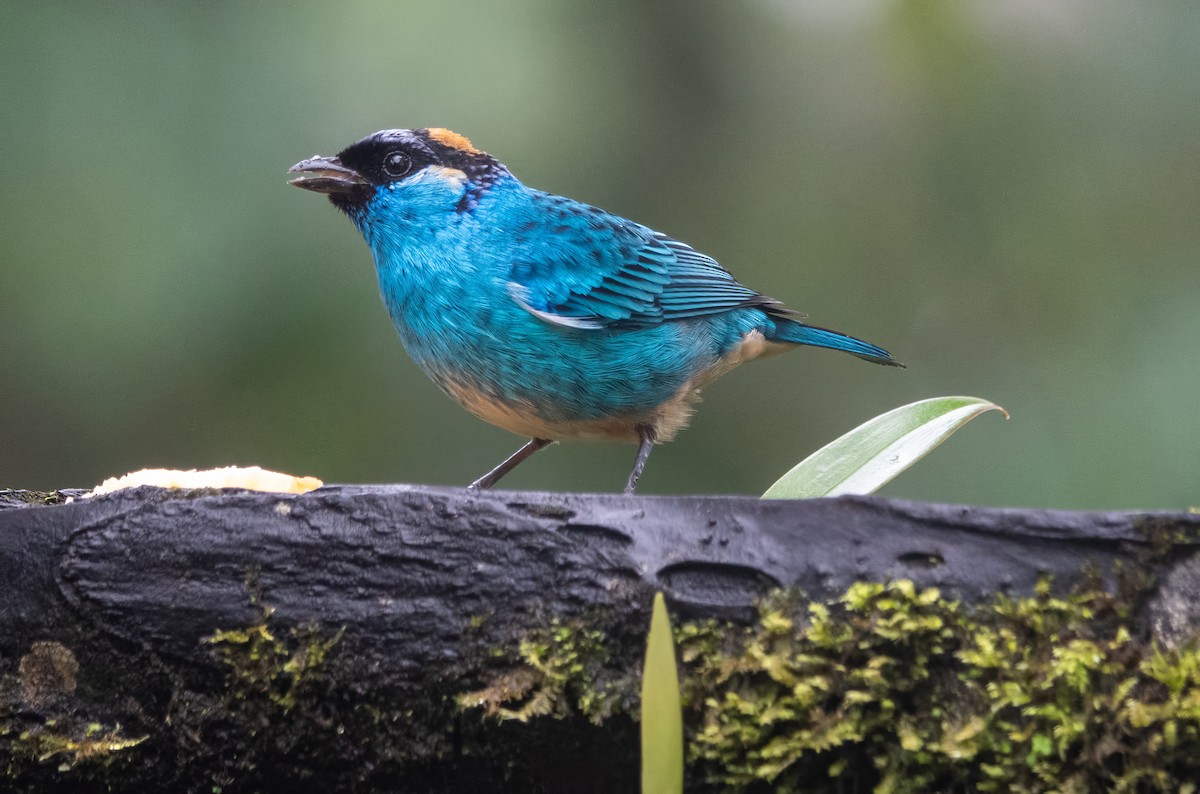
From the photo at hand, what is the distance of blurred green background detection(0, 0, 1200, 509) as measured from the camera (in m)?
4.96

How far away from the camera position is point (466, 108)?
5156 mm

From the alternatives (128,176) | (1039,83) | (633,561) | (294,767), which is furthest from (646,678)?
(1039,83)

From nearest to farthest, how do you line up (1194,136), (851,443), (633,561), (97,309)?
(633,561)
(851,443)
(97,309)
(1194,136)

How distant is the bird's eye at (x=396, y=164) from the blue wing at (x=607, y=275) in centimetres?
43

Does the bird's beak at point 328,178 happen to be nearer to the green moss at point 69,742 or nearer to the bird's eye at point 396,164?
the bird's eye at point 396,164

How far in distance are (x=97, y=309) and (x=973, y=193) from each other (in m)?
4.27

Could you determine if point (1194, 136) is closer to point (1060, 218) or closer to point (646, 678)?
point (1060, 218)

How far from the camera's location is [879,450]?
2.73m

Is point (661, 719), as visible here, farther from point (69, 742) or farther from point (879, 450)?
point (879, 450)

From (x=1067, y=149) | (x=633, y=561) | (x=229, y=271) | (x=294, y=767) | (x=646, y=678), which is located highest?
(x=1067, y=149)

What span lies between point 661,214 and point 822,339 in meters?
2.33

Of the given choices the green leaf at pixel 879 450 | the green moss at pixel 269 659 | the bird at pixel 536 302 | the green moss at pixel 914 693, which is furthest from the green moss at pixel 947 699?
the bird at pixel 536 302

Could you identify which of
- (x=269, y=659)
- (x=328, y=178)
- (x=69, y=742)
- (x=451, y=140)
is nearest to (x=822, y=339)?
(x=451, y=140)

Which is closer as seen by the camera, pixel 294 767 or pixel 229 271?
pixel 294 767
